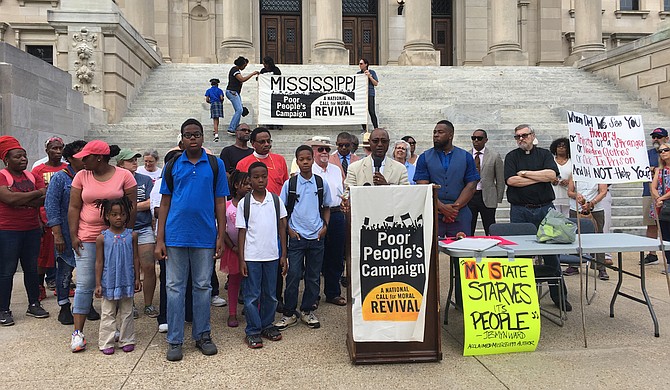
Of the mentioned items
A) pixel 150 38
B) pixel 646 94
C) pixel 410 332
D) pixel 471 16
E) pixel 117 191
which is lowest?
pixel 410 332

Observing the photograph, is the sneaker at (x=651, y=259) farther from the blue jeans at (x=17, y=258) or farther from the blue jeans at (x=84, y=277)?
the blue jeans at (x=17, y=258)

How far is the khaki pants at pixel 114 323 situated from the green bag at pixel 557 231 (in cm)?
388

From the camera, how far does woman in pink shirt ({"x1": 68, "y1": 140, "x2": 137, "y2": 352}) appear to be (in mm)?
4707

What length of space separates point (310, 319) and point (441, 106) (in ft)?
39.7

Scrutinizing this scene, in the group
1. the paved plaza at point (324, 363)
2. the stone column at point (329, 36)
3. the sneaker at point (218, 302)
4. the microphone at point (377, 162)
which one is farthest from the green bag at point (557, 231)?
the stone column at point (329, 36)

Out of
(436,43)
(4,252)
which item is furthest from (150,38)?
(4,252)

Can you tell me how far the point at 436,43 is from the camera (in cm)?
2945

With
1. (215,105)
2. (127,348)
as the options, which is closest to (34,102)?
(215,105)

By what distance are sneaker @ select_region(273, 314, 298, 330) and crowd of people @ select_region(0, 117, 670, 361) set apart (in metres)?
0.03

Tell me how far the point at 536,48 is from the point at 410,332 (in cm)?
2878

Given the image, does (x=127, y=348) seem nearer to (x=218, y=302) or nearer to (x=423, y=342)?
(x=218, y=302)

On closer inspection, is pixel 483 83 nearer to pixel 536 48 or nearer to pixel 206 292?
pixel 536 48

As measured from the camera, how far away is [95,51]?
13.8m

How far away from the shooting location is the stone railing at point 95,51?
535 inches
